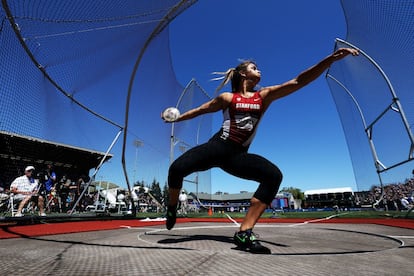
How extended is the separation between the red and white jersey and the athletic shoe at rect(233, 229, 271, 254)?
0.78 meters

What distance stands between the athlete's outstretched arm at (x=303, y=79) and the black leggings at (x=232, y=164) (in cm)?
60

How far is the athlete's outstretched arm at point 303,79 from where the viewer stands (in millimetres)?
2262

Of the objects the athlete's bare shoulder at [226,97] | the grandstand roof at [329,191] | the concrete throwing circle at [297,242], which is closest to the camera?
the concrete throwing circle at [297,242]

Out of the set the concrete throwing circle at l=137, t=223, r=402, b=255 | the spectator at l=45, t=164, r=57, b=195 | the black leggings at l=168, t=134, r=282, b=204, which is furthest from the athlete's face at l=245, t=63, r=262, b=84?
the spectator at l=45, t=164, r=57, b=195

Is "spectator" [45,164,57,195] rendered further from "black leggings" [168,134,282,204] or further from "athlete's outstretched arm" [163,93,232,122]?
"black leggings" [168,134,282,204]

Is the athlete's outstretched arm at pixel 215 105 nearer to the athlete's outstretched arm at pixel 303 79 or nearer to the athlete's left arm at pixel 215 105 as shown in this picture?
the athlete's left arm at pixel 215 105

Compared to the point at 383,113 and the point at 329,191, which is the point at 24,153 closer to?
the point at 383,113

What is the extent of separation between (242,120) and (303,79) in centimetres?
68

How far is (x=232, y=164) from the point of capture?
7.63 feet

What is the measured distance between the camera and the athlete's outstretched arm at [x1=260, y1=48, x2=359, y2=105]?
89.0 inches

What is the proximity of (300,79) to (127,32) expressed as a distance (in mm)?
5564

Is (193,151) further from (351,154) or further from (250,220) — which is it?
(351,154)

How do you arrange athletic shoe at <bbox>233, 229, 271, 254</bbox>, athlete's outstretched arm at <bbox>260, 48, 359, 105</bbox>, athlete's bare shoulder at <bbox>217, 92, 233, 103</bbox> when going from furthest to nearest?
1. athlete's bare shoulder at <bbox>217, 92, 233, 103</bbox>
2. athlete's outstretched arm at <bbox>260, 48, 359, 105</bbox>
3. athletic shoe at <bbox>233, 229, 271, 254</bbox>

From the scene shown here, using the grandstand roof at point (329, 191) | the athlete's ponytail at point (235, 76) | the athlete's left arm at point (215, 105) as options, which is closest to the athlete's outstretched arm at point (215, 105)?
the athlete's left arm at point (215, 105)
